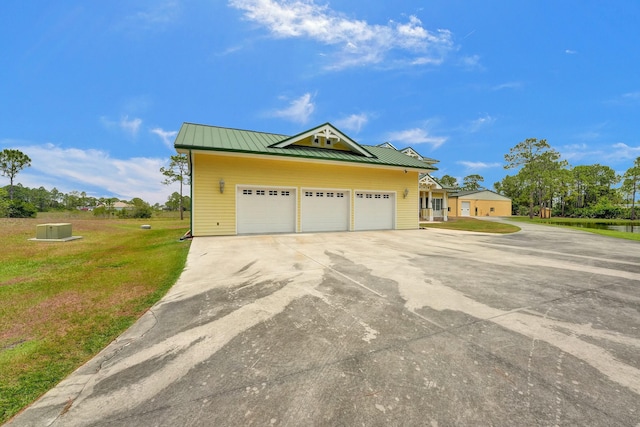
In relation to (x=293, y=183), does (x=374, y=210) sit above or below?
below

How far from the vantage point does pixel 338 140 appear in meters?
13.6

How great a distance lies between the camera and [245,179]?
1120 cm

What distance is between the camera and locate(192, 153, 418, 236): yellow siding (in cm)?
1059

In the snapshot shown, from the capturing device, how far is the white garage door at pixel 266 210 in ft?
37.3

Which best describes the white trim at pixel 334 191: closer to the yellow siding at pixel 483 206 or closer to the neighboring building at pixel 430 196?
the neighboring building at pixel 430 196

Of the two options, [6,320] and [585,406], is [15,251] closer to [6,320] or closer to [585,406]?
[6,320]

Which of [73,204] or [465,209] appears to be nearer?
[465,209]

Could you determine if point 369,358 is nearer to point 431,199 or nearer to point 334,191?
point 334,191

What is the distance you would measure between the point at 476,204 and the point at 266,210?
36.7 m

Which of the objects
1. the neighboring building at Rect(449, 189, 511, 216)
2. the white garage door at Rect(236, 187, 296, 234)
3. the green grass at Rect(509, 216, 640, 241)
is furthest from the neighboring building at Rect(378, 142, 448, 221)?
the white garage door at Rect(236, 187, 296, 234)

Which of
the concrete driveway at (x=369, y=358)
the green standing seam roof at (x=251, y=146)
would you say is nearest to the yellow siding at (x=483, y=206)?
the green standing seam roof at (x=251, y=146)

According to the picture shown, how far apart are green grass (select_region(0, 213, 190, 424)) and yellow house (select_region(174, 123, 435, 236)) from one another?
4.23 m

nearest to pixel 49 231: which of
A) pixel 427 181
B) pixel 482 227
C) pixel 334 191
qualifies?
pixel 334 191

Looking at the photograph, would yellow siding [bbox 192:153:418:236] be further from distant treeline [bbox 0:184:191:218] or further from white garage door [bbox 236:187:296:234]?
distant treeline [bbox 0:184:191:218]
